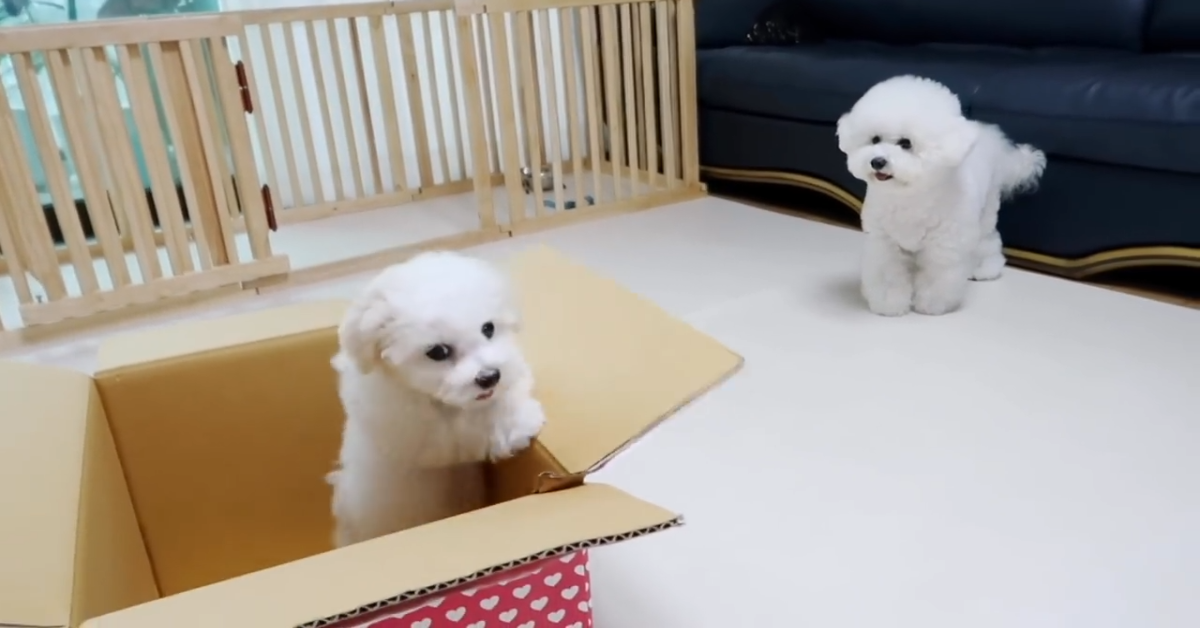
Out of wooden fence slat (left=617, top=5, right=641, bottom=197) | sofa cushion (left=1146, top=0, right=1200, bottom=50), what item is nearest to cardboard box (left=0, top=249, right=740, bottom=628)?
A: wooden fence slat (left=617, top=5, right=641, bottom=197)

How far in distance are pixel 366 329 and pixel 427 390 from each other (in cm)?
10

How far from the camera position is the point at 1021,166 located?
203 cm

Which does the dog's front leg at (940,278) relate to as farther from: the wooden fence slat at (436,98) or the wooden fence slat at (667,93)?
the wooden fence slat at (436,98)

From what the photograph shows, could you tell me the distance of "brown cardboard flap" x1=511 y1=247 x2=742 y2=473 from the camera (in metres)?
0.81

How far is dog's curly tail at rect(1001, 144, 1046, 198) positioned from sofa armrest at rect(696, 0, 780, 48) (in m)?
1.29

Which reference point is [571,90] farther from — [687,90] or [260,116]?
[260,116]

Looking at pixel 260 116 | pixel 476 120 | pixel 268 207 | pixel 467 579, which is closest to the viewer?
pixel 467 579

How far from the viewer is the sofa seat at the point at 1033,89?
1848 mm

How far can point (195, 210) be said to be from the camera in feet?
7.54

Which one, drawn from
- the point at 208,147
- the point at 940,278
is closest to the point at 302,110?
the point at 208,147

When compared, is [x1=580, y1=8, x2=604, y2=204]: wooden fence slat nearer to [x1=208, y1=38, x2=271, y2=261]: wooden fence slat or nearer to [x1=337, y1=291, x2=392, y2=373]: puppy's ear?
[x1=208, y1=38, x2=271, y2=261]: wooden fence slat

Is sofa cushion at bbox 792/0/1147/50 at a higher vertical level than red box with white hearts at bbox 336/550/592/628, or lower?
higher

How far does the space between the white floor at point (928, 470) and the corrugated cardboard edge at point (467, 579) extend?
1.63ft

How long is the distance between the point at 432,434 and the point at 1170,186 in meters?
1.73
